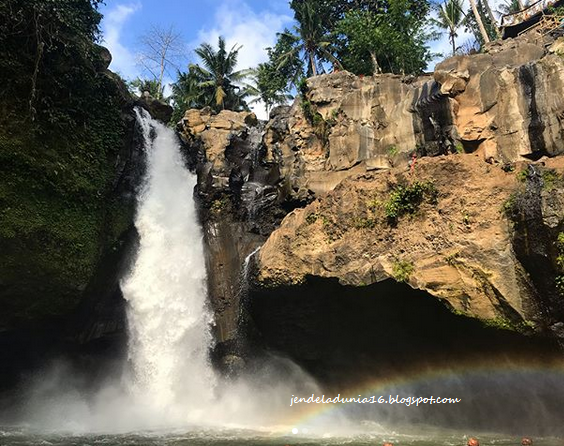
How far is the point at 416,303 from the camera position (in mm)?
11273

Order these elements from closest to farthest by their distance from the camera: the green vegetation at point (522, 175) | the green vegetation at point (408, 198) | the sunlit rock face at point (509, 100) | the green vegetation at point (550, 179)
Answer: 1. the green vegetation at point (550, 179)
2. the green vegetation at point (522, 175)
3. the green vegetation at point (408, 198)
4. the sunlit rock face at point (509, 100)

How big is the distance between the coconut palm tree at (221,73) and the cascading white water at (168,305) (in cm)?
1839

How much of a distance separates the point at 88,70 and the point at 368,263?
14.5 m

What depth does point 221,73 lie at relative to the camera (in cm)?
3828

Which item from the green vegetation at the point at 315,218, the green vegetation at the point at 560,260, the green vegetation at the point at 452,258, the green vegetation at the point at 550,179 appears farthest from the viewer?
the green vegetation at the point at 315,218

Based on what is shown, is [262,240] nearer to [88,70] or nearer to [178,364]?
[178,364]

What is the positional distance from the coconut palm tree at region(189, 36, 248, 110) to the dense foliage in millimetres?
19765

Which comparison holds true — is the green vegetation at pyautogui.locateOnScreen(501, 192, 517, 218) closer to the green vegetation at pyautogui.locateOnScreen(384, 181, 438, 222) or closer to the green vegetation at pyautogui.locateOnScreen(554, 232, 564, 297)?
the green vegetation at pyautogui.locateOnScreen(554, 232, 564, 297)

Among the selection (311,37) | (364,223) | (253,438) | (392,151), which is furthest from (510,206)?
(311,37)

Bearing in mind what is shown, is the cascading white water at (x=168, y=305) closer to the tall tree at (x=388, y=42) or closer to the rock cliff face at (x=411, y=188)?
the rock cliff face at (x=411, y=188)

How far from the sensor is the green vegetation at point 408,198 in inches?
452

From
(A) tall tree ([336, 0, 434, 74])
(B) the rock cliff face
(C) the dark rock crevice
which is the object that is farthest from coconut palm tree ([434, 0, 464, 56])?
(C) the dark rock crevice

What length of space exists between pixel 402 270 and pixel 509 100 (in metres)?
7.06

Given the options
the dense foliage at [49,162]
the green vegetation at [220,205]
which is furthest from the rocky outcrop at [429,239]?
the dense foliage at [49,162]
